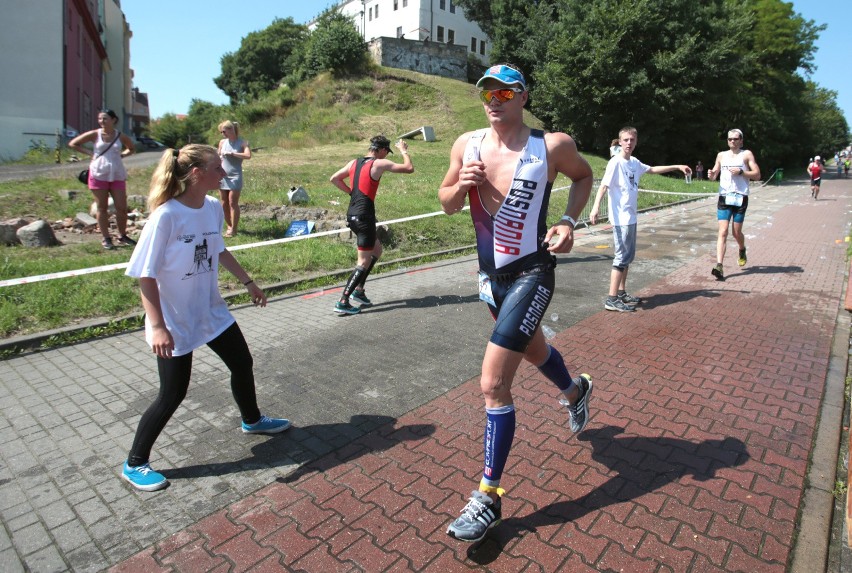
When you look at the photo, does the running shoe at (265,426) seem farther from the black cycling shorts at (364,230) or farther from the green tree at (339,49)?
the green tree at (339,49)

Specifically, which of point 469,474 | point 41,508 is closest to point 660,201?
point 469,474

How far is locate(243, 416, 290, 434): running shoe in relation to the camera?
3754mm

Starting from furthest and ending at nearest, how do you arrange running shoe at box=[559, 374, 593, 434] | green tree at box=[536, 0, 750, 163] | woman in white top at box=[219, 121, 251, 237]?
green tree at box=[536, 0, 750, 163] → woman in white top at box=[219, 121, 251, 237] → running shoe at box=[559, 374, 593, 434]

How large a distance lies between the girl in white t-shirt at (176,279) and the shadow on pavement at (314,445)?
0.32 meters

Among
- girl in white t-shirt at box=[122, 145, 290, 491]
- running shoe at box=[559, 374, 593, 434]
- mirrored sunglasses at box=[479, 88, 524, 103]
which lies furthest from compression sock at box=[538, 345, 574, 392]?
girl in white t-shirt at box=[122, 145, 290, 491]

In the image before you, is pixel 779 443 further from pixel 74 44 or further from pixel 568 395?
pixel 74 44

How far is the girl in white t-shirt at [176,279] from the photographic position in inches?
118

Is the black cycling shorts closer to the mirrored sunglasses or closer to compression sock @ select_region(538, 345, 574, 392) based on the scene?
compression sock @ select_region(538, 345, 574, 392)

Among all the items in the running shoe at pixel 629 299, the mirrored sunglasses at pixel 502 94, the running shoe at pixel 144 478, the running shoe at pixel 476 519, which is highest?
the mirrored sunglasses at pixel 502 94

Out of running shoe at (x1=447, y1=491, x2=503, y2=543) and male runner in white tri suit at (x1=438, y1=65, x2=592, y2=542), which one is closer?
running shoe at (x1=447, y1=491, x2=503, y2=543)

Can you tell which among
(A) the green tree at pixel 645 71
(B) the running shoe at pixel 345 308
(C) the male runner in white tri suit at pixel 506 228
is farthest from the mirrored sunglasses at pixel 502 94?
(A) the green tree at pixel 645 71

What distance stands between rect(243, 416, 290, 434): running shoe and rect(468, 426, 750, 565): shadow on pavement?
1661mm

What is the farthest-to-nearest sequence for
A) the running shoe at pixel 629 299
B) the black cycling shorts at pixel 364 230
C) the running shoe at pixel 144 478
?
the running shoe at pixel 629 299 → the black cycling shorts at pixel 364 230 → the running shoe at pixel 144 478

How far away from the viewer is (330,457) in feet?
11.5
